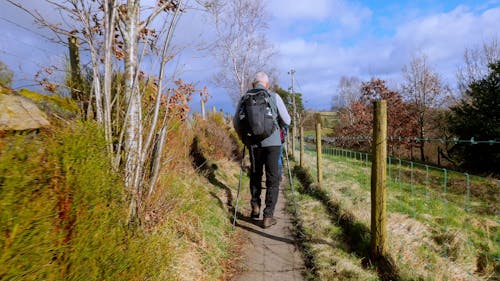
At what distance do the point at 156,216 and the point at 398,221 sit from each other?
3.15m

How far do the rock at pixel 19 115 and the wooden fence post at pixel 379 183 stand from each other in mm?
2815

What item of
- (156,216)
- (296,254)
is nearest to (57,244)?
(156,216)

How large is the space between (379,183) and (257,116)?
1.54 m

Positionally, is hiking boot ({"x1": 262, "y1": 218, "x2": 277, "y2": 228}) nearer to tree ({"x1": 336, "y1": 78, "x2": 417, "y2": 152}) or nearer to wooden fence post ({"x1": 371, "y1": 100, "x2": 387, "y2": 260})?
wooden fence post ({"x1": 371, "y1": 100, "x2": 387, "y2": 260})

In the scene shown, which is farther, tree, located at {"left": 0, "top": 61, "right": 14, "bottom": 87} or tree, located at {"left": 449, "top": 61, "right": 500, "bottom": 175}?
tree, located at {"left": 449, "top": 61, "right": 500, "bottom": 175}

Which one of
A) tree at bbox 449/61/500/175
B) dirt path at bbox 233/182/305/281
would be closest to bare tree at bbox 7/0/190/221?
dirt path at bbox 233/182/305/281

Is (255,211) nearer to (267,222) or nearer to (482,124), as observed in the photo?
(267,222)

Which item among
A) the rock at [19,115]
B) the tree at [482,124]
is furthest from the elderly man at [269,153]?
the tree at [482,124]

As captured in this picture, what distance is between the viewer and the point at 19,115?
1.78 metres

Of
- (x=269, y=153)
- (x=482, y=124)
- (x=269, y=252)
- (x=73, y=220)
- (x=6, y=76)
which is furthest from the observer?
(x=482, y=124)

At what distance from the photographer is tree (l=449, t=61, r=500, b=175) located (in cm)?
1340

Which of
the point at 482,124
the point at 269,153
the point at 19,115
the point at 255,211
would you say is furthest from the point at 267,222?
the point at 482,124

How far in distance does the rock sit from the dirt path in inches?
84.0

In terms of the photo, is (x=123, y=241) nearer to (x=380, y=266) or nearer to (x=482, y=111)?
(x=380, y=266)
